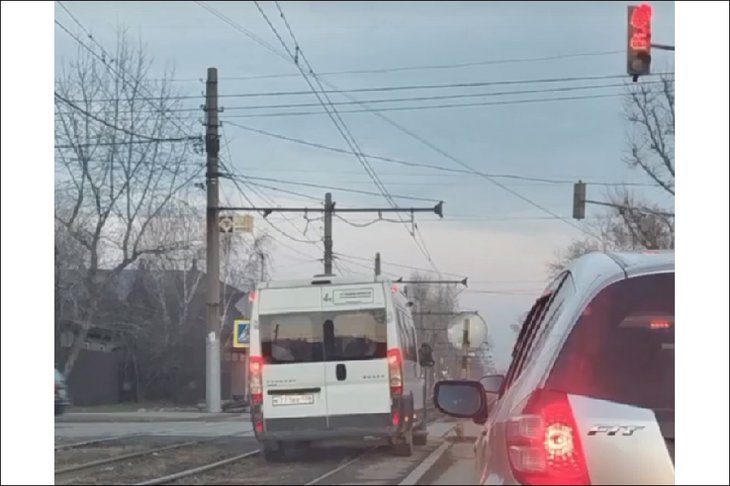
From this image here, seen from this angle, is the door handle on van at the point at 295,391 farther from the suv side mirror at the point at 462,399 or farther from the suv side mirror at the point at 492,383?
the suv side mirror at the point at 462,399

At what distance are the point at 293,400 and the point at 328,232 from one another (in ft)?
12.9

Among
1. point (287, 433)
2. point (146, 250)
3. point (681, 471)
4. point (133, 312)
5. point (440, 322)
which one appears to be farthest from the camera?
point (133, 312)

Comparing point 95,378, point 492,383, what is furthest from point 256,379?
point 95,378

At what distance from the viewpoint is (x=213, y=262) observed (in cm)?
2248

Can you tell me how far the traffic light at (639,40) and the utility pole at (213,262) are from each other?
8.55 meters

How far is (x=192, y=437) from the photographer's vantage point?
52.4ft

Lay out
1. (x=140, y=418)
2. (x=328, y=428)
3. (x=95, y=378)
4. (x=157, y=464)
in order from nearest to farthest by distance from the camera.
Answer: (x=157, y=464) → (x=328, y=428) → (x=140, y=418) → (x=95, y=378)

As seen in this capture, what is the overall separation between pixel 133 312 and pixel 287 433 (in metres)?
18.6

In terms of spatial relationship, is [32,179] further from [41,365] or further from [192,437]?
[192,437]

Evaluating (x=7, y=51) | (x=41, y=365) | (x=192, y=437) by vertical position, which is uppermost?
(x=7, y=51)

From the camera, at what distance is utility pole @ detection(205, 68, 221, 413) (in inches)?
741

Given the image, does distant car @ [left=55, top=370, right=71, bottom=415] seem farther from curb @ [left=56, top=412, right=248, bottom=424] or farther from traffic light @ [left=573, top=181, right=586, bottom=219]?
curb @ [left=56, top=412, right=248, bottom=424]

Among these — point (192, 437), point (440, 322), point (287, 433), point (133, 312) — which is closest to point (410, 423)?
point (287, 433)

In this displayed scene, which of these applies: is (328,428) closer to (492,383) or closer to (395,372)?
(395,372)
